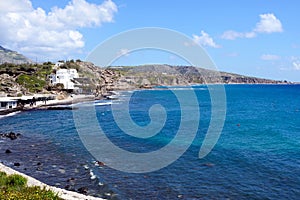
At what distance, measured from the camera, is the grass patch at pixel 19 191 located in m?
14.0

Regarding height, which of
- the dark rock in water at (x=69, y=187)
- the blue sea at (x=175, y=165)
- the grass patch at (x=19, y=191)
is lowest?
the dark rock in water at (x=69, y=187)

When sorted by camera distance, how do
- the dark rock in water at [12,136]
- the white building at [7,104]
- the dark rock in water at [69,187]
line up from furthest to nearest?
the white building at [7,104] → the dark rock in water at [12,136] → the dark rock in water at [69,187]

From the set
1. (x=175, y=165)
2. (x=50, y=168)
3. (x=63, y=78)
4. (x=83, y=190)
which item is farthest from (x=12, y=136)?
(x=63, y=78)

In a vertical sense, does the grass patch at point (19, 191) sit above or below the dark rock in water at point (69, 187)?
above

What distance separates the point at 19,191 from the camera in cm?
1664

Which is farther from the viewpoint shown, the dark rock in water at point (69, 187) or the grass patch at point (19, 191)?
the dark rock in water at point (69, 187)

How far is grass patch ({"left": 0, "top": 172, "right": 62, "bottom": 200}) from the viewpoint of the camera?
14.0 metres

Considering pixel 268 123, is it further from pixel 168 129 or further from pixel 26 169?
pixel 26 169

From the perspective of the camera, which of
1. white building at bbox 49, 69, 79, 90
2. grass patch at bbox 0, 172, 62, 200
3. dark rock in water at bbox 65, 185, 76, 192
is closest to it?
grass patch at bbox 0, 172, 62, 200

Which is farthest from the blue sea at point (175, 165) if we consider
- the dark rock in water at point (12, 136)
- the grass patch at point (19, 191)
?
the grass patch at point (19, 191)

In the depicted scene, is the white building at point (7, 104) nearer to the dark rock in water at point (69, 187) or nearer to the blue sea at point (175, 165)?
the blue sea at point (175, 165)

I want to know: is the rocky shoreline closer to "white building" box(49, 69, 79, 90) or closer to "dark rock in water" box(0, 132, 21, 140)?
"dark rock in water" box(0, 132, 21, 140)

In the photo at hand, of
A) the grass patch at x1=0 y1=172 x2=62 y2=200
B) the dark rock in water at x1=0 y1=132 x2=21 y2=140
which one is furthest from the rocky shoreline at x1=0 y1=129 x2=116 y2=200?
the grass patch at x1=0 y1=172 x2=62 y2=200

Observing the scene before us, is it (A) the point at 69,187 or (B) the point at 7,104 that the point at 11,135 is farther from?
(B) the point at 7,104
